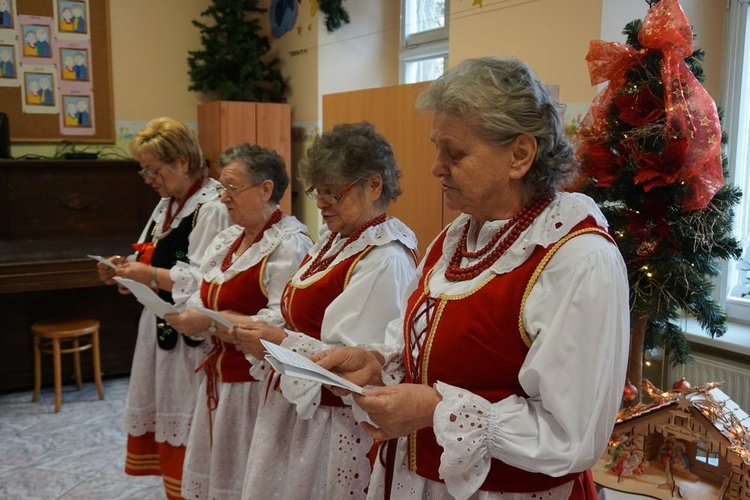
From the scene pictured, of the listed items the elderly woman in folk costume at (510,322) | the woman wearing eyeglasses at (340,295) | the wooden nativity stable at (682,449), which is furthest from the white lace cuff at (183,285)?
the wooden nativity stable at (682,449)

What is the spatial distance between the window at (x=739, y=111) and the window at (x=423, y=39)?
1377 mm

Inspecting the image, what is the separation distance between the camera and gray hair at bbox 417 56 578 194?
116 cm

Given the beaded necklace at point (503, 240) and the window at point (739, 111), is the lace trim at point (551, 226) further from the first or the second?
the window at point (739, 111)

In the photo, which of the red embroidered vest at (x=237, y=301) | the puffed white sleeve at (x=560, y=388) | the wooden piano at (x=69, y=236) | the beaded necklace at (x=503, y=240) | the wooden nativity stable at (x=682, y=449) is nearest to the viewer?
the puffed white sleeve at (x=560, y=388)

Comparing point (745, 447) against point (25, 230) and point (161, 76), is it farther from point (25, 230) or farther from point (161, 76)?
point (161, 76)

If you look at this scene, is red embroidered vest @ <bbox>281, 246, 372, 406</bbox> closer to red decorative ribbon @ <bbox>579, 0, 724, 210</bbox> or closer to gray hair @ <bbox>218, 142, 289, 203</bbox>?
gray hair @ <bbox>218, 142, 289, 203</bbox>

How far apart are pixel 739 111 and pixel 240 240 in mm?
2011

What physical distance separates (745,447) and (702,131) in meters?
0.77

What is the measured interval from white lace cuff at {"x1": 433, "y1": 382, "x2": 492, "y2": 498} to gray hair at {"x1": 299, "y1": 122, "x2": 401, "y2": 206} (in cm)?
80

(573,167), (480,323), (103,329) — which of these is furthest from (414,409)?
(103,329)

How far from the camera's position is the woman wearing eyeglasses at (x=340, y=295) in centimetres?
172

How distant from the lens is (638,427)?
178 centimetres

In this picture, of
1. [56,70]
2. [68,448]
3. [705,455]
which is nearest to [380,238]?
[705,455]

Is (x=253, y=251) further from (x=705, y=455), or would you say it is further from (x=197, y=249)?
(x=705, y=455)
